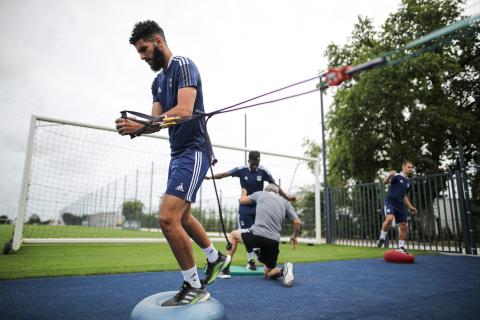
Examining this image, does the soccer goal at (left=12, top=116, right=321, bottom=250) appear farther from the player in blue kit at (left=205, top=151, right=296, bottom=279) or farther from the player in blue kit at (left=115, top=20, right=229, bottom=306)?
the player in blue kit at (left=115, top=20, right=229, bottom=306)

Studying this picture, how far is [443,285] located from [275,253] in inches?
86.2

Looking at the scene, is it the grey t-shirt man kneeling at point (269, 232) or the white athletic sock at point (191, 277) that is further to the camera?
the grey t-shirt man kneeling at point (269, 232)

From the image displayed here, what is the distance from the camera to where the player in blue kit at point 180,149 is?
2410mm

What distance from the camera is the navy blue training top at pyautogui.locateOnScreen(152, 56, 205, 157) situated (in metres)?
2.59

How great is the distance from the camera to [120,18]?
25.0 feet

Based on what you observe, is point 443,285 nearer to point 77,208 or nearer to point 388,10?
point 77,208

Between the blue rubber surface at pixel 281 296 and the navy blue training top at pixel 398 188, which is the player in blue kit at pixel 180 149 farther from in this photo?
the navy blue training top at pixel 398 188

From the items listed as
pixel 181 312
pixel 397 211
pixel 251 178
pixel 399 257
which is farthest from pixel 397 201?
pixel 181 312

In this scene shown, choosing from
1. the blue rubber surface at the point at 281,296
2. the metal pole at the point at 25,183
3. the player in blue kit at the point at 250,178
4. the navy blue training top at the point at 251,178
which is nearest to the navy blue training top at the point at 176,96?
the blue rubber surface at the point at 281,296

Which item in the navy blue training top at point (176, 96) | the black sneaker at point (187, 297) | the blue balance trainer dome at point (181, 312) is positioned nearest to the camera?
the blue balance trainer dome at point (181, 312)

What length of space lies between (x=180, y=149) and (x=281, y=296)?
1.97 m

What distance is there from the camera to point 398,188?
25.4 feet

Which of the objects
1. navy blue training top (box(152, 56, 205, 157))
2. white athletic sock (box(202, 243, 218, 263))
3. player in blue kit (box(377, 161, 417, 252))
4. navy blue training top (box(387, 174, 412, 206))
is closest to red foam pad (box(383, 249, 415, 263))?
player in blue kit (box(377, 161, 417, 252))

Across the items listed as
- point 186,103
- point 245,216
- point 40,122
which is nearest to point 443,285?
point 245,216
